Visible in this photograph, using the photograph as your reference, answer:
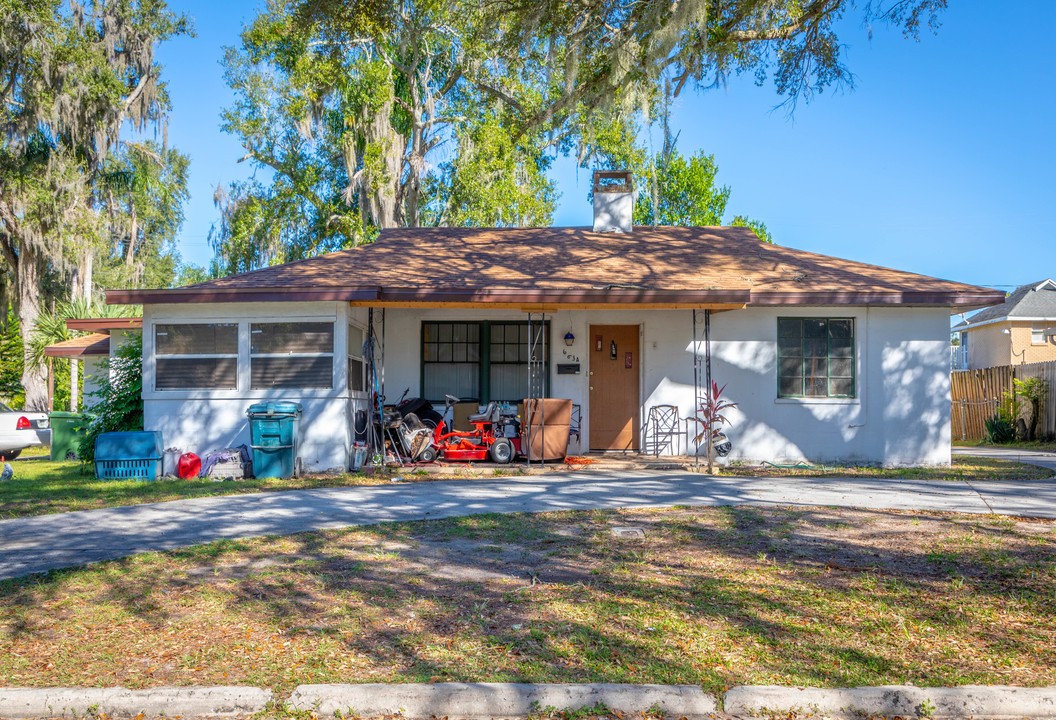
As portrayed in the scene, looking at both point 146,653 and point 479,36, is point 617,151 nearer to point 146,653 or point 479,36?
point 479,36

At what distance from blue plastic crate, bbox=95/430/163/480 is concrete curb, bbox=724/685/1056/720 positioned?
999cm

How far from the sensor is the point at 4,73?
2344 centimetres

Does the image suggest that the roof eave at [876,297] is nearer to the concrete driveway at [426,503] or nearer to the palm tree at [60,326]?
the concrete driveway at [426,503]

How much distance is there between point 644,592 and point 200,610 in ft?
9.01

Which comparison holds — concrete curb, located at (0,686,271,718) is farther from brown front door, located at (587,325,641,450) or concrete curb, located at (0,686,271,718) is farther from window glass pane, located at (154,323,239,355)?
brown front door, located at (587,325,641,450)

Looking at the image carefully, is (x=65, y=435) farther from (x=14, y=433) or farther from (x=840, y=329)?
(x=840, y=329)

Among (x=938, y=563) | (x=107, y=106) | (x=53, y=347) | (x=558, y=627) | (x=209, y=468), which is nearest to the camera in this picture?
(x=558, y=627)

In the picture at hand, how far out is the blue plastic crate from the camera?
36.3ft

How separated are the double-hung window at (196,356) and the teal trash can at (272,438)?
1128mm

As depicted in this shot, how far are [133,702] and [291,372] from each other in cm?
853

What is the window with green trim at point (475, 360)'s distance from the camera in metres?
14.0

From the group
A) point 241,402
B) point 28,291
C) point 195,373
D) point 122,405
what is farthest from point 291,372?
point 28,291

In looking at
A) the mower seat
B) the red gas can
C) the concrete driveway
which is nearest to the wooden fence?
the concrete driveway

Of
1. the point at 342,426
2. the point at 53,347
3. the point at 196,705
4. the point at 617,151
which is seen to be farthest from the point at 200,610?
the point at 617,151
